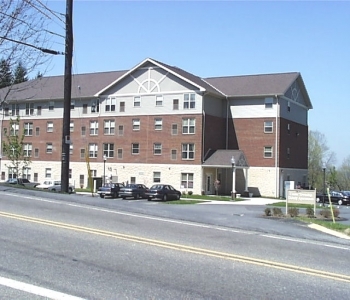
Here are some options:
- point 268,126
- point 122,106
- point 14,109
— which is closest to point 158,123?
point 122,106

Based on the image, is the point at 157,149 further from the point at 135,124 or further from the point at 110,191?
the point at 110,191

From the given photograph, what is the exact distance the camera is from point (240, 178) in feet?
178

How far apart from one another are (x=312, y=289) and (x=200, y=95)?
45961 mm

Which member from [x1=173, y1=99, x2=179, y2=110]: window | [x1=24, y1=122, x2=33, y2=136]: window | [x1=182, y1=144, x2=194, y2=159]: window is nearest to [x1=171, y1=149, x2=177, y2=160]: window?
[x1=182, y1=144, x2=194, y2=159]: window

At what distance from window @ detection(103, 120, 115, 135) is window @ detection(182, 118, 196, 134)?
9.13 metres

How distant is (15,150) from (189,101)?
21648mm

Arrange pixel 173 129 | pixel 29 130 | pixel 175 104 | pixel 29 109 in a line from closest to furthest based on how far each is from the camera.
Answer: pixel 175 104, pixel 173 129, pixel 29 109, pixel 29 130

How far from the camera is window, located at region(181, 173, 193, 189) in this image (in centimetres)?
5300

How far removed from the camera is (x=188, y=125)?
53.3m

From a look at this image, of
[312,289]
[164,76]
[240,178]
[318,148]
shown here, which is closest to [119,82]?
[164,76]

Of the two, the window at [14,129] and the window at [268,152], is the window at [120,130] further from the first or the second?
the window at [268,152]

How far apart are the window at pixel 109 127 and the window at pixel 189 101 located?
377 inches

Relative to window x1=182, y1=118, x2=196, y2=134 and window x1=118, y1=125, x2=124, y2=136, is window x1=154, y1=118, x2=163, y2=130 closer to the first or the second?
window x1=182, y1=118, x2=196, y2=134

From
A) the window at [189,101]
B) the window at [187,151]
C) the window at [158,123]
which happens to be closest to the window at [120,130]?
the window at [158,123]
